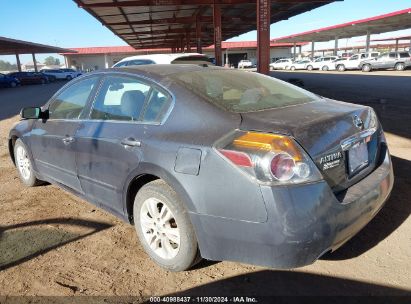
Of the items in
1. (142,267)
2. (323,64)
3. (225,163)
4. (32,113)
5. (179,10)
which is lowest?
(323,64)

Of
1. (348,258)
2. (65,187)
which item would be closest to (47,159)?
(65,187)

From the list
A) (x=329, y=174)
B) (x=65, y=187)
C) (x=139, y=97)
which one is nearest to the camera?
(x=329, y=174)

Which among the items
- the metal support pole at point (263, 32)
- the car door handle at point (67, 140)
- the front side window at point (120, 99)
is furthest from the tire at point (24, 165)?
the metal support pole at point (263, 32)

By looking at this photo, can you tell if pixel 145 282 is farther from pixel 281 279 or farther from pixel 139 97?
pixel 139 97

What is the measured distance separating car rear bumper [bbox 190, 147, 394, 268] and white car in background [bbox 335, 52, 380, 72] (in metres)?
37.9

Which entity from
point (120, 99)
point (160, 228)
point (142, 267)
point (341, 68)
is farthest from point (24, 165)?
point (341, 68)

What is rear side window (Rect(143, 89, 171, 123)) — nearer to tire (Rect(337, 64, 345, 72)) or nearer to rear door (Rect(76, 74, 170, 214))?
rear door (Rect(76, 74, 170, 214))

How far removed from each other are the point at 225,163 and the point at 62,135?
2.25m

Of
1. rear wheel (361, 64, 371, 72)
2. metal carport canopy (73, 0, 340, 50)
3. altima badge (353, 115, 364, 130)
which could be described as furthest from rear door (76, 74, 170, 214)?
rear wheel (361, 64, 371, 72)

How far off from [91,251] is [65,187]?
1114 mm

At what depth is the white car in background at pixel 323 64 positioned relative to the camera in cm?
4234

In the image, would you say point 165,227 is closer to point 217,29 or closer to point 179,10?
point 217,29

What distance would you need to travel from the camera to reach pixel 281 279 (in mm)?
2854

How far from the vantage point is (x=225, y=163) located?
2471 millimetres
